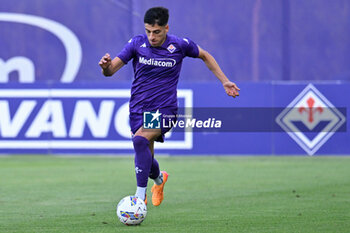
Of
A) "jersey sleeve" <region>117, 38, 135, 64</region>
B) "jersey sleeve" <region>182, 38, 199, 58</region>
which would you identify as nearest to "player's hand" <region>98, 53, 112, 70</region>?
"jersey sleeve" <region>117, 38, 135, 64</region>

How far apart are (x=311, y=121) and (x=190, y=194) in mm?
6187

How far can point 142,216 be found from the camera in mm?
7477

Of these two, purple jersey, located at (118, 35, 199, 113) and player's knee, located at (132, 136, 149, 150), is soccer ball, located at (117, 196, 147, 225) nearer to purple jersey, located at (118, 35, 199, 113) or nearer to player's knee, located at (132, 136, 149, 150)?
player's knee, located at (132, 136, 149, 150)

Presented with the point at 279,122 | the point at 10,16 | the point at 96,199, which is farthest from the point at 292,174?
the point at 10,16

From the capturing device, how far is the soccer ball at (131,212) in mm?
7426

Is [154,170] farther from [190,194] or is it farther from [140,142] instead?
[190,194]

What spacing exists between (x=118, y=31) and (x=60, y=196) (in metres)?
7.66

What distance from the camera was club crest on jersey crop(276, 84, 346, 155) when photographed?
15.9m

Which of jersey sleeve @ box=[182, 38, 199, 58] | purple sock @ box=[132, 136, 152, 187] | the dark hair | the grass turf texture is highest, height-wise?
the dark hair

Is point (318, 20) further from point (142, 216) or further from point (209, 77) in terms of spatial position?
point (142, 216)

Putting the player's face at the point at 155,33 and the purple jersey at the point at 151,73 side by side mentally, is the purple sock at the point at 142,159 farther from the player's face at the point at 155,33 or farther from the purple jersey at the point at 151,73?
the player's face at the point at 155,33

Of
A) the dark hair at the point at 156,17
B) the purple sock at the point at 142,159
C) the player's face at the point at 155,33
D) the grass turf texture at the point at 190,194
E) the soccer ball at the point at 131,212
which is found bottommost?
the grass turf texture at the point at 190,194

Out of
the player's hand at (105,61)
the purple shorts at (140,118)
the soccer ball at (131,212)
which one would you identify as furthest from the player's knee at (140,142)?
the player's hand at (105,61)

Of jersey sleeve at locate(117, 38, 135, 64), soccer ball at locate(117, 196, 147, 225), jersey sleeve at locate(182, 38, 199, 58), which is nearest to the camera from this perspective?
soccer ball at locate(117, 196, 147, 225)
